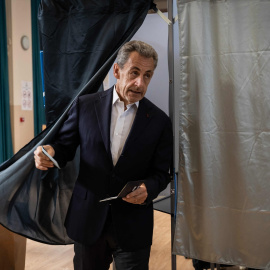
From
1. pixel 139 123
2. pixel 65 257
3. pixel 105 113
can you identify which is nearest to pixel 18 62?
pixel 65 257

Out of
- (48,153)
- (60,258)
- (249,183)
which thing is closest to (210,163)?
(249,183)

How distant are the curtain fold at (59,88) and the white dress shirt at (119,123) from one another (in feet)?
1.07

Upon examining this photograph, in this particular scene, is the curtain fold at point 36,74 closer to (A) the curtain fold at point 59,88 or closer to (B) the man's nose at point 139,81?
(A) the curtain fold at point 59,88

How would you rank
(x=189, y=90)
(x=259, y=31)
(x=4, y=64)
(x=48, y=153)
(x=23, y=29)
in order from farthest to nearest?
(x=23, y=29) < (x=4, y=64) < (x=189, y=90) < (x=259, y=31) < (x=48, y=153)

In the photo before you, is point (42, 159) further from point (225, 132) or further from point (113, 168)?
point (225, 132)

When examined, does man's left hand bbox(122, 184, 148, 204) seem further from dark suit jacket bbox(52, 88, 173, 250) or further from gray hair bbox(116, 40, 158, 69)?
gray hair bbox(116, 40, 158, 69)

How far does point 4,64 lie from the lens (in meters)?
4.73

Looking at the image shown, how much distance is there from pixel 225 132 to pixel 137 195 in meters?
0.59

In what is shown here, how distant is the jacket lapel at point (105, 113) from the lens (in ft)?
5.26

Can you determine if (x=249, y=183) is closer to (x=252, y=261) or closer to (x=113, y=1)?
(x=252, y=261)

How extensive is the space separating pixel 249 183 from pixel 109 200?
72 centimetres

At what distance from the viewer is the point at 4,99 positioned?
4.79 m

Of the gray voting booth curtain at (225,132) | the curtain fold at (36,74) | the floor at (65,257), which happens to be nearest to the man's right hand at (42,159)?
the gray voting booth curtain at (225,132)

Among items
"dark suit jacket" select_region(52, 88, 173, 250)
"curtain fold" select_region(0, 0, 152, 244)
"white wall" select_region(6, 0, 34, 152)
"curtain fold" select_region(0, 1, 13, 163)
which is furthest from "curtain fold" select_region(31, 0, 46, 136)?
"dark suit jacket" select_region(52, 88, 173, 250)
